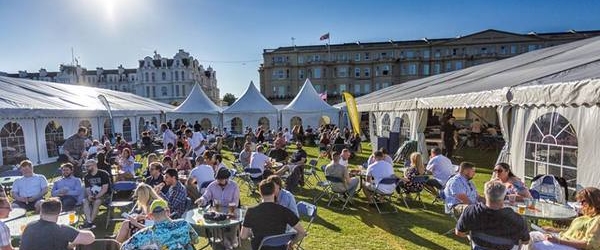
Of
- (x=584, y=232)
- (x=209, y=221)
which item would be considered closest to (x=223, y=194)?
(x=209, y=221)

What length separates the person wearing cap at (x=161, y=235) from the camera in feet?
10.3

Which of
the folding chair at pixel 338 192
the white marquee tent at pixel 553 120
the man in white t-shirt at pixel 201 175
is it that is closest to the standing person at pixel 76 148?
the man in white t-shirt at pixel 201 175

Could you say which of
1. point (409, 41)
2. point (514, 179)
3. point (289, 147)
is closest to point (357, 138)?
point (289, 147)

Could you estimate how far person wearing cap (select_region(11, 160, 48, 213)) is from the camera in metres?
5.79

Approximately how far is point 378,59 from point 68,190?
48865mm

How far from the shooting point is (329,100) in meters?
51.3

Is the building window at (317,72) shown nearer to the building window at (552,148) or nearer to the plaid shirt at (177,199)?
the building window at (552,148)

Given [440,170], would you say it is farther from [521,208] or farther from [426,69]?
[426,69]

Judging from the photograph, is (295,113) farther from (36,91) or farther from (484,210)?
(484,210)

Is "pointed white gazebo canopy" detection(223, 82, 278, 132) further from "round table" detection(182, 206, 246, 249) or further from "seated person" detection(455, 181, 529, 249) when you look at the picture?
"seated person" detection(455, 181, 529, 249)

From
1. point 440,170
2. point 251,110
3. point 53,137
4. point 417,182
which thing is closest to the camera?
point 440,170

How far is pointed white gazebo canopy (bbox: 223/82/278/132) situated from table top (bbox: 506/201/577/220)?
18.1 metres

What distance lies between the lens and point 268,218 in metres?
3.50

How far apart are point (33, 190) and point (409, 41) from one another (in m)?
52.2
